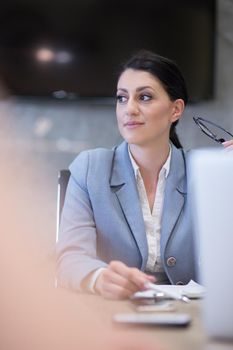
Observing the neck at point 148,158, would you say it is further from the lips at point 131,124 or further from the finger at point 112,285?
the finger at point 112,285

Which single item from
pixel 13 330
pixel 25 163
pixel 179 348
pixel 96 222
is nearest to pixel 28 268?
pixel 13 330

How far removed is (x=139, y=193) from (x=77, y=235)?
0.26 metres

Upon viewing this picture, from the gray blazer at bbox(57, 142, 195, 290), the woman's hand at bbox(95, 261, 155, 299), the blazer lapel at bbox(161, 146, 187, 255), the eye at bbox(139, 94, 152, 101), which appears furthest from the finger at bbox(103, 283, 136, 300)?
the eye at bbox(139, 94, 152, 101)

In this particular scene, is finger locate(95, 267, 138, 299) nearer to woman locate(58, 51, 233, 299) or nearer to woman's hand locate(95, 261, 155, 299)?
woman's hand locate(95, 261, 155, 299)

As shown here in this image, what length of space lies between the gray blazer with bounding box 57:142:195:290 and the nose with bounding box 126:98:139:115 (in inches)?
6.0

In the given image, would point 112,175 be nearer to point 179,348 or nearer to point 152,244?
point 152,244

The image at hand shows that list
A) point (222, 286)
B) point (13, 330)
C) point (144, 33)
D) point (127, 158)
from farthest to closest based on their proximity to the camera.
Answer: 1. point (144, 33)
2. point (127, 158)
3. point (222, 286)
4. point (13, 330)

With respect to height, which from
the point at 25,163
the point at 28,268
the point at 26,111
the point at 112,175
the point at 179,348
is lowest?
the point at 179,348

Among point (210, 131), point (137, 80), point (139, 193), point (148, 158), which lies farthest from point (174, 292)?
point (210, 131)

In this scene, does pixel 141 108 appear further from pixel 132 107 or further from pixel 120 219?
pixel 120 219

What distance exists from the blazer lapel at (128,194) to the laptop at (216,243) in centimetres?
74

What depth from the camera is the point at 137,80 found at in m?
1.74

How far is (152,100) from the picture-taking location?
175 centimetres

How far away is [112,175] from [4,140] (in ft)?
5.17
